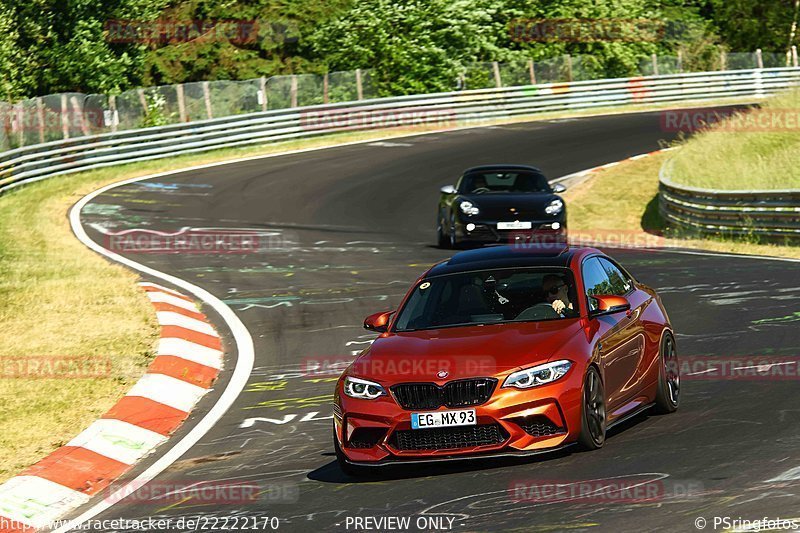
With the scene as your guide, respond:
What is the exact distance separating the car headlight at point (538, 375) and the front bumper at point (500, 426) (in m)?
0.04

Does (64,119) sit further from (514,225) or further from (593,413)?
(593,413)

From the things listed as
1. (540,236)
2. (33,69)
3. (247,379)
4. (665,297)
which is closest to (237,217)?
(540,236)

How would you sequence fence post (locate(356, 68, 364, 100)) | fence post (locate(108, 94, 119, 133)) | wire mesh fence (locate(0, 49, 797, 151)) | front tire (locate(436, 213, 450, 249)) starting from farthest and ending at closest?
fence post (locate(356, 68, 364, 100)) → fence post (locate(108, 94, 119, 133)) → wire mesh fence (locate(0, 49, 797, 151)) → front tire (locate(436, 213, 450, 249))

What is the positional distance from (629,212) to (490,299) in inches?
800

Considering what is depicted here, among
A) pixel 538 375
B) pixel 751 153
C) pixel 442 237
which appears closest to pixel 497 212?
pixel 442 237

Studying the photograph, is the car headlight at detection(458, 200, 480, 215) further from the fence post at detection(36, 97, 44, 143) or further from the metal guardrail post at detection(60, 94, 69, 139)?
the metal guardrail post at detection(60, 94, 69, 139)

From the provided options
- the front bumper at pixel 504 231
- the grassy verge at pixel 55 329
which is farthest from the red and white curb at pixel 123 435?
the front bumper at pixel 504 231

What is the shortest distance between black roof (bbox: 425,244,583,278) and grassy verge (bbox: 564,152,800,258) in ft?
39.3

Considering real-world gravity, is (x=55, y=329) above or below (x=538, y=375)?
below

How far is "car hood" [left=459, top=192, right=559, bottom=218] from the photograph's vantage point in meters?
21.7

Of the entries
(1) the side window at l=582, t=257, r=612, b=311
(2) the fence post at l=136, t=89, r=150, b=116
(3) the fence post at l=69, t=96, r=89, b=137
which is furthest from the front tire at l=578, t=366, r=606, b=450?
(2) the fence post at l=136, t=89, r=150, b=116

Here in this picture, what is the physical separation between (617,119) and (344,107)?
9.29 meters

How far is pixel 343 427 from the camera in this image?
8742mm

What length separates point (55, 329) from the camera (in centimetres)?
1498
